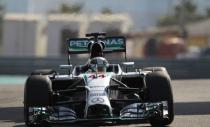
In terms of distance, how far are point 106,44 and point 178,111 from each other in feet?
7.13

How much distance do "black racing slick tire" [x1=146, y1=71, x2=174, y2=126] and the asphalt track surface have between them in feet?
1.53

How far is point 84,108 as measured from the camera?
34.5 ft

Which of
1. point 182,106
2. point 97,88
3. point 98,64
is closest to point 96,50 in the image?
point 98,64

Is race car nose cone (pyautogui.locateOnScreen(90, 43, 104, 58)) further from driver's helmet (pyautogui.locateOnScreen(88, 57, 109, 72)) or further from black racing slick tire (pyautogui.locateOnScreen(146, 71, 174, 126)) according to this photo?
black racing slick tire (pyautogui.locateOnScreen(146, 71, 174, 126))

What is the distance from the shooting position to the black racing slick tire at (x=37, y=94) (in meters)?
10.6

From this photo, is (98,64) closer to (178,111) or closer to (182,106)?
(178,111)

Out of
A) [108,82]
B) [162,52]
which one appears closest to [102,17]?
[162,52]

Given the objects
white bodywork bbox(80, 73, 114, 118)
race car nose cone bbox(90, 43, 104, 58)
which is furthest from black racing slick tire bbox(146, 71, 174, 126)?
race car nose cone bbox(90, 43, 104, 58)

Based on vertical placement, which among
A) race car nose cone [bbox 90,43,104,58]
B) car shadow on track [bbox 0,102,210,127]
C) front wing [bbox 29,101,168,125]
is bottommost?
car shadow on track [bbox 0,102,210,127]

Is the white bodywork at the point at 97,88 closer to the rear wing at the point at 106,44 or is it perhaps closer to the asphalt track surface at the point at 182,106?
the asphalt track surface at the point at 182,106

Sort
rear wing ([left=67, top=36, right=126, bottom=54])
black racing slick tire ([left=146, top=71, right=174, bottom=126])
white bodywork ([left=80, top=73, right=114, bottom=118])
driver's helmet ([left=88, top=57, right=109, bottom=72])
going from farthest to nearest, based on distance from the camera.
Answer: rear wing ([left=67, top=36, right=126, bottom=54])
driver's helmet ([left=88, top=57, right=109, bottom=72])
black racing slick tire ([left=146, top=71, right=174, bottom=126])
white bodywork ([left=80, top=73, right=114, bottom=118])

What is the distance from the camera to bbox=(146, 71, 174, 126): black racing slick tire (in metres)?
10.5

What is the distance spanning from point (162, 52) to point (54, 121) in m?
40.1

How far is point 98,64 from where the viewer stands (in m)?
11.6
